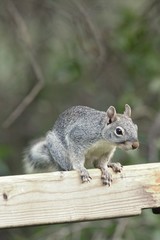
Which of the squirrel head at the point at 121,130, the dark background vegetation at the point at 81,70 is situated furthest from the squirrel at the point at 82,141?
the dark background vegetation at the point at 81,70

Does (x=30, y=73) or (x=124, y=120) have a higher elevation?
(x=124, y=120)

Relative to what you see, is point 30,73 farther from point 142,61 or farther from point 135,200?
point 135,200

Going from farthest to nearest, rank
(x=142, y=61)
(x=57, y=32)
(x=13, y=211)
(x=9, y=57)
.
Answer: (x=9, y=57)
(x=57, y=32)
(x=142, y=61)
(x=13, y=211)

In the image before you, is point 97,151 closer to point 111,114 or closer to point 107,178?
point 111,114

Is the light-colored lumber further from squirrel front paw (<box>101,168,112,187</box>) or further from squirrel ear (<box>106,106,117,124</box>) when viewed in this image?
squirrel ear (<box>106,106,117,124</box>)

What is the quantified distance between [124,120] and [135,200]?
2.52 ft

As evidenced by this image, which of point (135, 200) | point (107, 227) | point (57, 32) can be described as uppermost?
point (135, 200)

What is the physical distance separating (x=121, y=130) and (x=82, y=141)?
31 cm

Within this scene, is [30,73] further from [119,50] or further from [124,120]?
[124,120]

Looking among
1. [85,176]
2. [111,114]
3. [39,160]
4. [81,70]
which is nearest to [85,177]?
[85,176]

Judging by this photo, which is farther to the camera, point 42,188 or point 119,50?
point 119,50

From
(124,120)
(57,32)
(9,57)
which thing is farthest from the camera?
(9,57)

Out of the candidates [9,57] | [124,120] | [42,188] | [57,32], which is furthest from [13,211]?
[9,57]

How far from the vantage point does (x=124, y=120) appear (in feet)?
15.2
